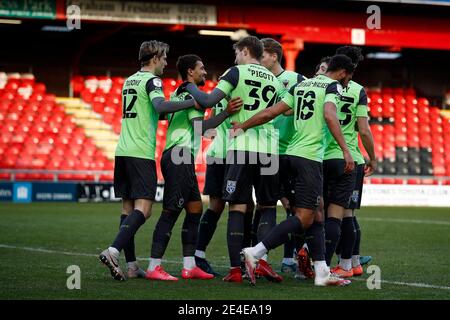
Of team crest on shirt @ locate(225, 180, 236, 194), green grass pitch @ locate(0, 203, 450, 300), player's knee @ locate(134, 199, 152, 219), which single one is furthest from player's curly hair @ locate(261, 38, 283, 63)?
green grass pitch @ locate(0, 203, 450, 300)

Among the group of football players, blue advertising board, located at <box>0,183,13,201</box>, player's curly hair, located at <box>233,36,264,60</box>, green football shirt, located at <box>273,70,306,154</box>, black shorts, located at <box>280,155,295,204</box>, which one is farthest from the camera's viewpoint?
blue advertising board, located at <box>0,183,13,201</box>

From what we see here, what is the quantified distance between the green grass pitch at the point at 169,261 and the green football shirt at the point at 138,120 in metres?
1.20

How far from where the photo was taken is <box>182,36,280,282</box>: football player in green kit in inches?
346

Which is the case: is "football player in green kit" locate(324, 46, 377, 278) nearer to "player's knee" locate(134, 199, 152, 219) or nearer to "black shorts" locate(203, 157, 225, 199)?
"black shorts" locate(203, 157, 225, 199)

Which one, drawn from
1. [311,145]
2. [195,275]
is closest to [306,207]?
[311,145]

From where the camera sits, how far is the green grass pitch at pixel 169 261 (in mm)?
7828

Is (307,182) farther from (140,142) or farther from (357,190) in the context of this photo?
(357,190)

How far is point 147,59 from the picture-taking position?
909 centimetres

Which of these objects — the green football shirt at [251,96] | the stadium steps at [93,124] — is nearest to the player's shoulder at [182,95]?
the green football shirt at [251,96]

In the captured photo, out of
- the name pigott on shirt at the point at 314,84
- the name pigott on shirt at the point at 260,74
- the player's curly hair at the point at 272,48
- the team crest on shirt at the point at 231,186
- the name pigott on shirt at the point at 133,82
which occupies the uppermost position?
the player's curly hair at the point at 272,48

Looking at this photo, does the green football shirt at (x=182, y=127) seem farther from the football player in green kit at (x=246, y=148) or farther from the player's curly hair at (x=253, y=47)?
the player's curly hair at (x=253, y=47)

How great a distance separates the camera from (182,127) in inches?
363

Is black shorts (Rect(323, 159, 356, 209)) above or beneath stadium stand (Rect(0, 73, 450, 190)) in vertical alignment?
beneath

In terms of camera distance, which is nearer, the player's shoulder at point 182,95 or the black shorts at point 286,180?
the black shorts at point 286,180
